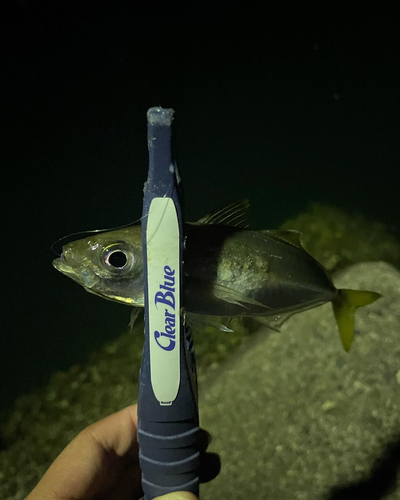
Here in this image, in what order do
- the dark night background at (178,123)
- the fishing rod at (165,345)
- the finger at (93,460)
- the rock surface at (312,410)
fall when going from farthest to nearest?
the dark night background at (178,123), the rock surface at (312,410), the finger at (93,460), the fishing rod at (165,345)

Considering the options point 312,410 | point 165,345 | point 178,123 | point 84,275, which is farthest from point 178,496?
point 178,123

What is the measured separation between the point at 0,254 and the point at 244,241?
0.99 m

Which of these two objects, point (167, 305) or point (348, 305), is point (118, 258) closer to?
point (167, 305)

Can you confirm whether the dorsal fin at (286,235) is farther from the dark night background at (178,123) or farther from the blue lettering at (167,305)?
the dark night background at (178,123)

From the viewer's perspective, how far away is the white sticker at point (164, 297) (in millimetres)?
445

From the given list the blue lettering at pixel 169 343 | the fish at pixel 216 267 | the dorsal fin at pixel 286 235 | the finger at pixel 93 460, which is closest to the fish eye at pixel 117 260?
the fish at pixel 216 267

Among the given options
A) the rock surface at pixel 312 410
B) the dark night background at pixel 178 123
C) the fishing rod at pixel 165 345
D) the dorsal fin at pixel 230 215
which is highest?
the dark night background at pixel 178 123

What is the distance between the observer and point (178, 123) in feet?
3.32

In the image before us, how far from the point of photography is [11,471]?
1.24 m

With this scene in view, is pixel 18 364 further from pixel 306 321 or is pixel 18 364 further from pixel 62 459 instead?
pixel 306 321

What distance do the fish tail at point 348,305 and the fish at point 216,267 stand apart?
0.13 meters

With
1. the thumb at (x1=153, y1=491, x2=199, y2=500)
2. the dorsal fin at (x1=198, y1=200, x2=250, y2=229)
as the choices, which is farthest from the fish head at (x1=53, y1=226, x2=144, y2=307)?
the thumb at (x1=153, y1=491, x2=199, y2=500)

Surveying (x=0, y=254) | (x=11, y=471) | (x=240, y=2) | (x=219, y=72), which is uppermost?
(x=240, y=2)

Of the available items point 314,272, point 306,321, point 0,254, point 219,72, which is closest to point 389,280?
point 306,321
